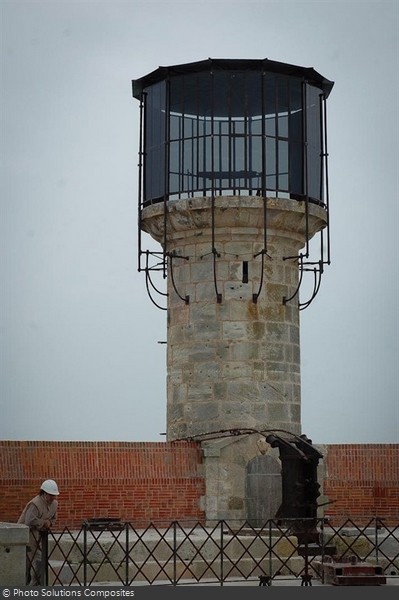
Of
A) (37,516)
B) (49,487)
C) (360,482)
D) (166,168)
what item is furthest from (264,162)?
(37,516)

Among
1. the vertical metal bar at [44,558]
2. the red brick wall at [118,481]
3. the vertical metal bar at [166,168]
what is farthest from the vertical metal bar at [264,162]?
the vertical metal bar at [44,558]

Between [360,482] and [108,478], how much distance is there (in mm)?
4392

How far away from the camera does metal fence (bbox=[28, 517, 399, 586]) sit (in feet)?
65.3

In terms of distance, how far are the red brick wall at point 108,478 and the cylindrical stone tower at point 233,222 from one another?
0.95m

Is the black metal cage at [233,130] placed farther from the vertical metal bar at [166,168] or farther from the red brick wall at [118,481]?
the red brick wall at [118,481]

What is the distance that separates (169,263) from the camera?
25.1 meters

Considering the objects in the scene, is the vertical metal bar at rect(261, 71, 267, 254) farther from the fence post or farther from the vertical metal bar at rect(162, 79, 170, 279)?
the fence post

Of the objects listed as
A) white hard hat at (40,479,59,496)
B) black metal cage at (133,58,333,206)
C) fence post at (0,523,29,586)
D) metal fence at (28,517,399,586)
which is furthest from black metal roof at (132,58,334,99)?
fence post at (0,523,29,586)

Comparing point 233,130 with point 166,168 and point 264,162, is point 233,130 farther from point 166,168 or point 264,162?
point 166,168

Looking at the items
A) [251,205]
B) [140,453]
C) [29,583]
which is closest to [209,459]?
[140,453]

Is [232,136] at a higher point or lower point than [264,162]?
higher

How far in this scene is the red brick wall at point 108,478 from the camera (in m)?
22.6

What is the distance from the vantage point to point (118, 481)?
75.7ft

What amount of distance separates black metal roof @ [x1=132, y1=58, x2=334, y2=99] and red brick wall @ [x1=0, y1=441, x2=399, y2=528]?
20.7ft
